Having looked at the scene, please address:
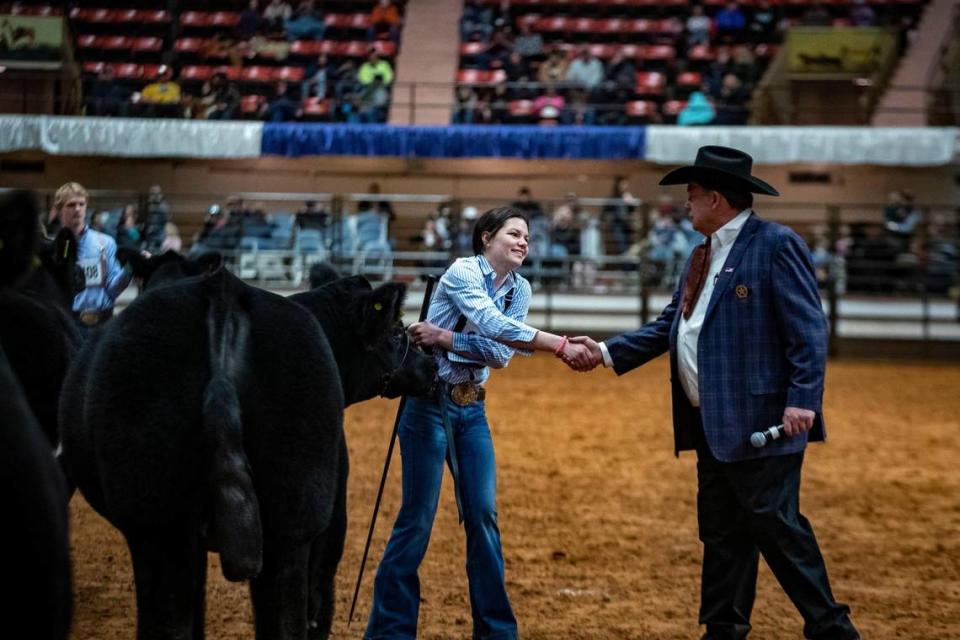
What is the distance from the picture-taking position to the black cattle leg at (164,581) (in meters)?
3.52

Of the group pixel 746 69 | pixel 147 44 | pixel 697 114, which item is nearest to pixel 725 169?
pixel 697 114

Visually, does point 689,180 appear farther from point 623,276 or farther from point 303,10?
Result: point 303,10

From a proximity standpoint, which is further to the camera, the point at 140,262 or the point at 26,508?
the point at 140,262

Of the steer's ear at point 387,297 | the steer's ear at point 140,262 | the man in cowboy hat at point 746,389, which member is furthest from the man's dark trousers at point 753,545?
the steer's ear at point 140,262

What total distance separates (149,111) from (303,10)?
249 inches

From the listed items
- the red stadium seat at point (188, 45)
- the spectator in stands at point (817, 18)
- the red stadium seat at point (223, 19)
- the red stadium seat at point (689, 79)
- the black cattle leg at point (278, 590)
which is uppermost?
the spectator in stands at point (817, 18)

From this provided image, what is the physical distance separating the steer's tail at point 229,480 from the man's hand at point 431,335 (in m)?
1.44

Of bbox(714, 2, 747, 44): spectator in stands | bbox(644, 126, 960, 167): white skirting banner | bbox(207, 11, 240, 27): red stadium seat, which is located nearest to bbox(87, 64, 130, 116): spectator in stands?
bbox(207, 11, 240, 27): red stadium seat

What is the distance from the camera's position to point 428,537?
491 centimetres

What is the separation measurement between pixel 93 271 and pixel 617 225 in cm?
1463

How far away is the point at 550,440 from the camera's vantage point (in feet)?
37.0

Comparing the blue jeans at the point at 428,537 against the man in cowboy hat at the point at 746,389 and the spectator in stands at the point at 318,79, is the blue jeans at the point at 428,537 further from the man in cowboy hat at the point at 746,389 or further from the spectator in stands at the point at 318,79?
the spectator in stands at the point at 318,79

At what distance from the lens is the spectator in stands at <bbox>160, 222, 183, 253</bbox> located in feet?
59.2

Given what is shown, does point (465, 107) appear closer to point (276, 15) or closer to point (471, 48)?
point (471, 48)
